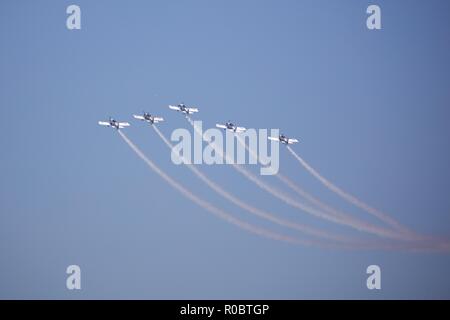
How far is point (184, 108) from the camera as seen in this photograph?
7450 cm
